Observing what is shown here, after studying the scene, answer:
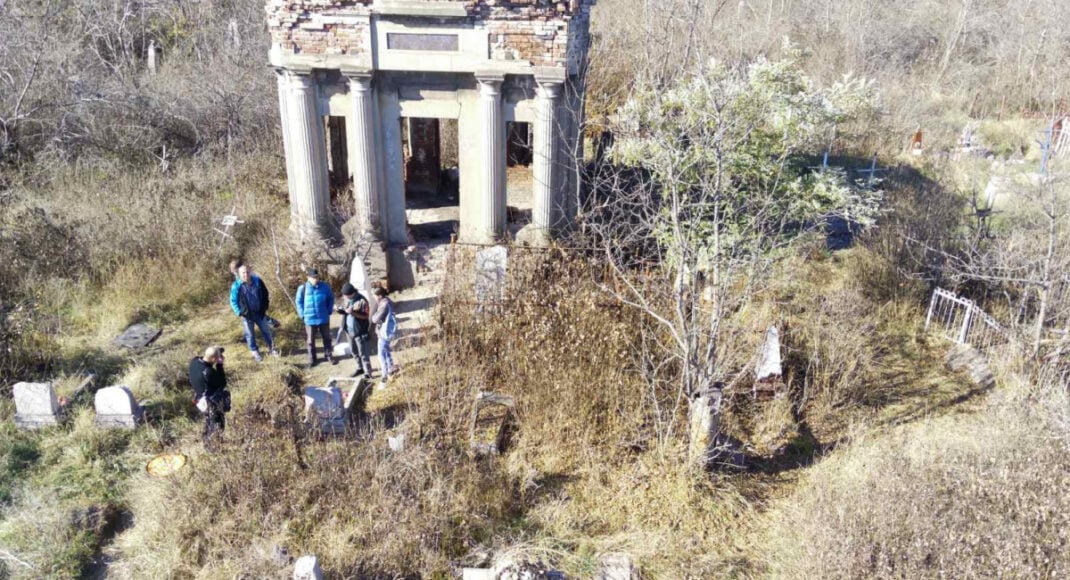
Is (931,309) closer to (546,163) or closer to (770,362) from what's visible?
(770,362)

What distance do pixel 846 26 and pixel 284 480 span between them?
2701cm

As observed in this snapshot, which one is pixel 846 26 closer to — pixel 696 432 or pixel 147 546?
pixel 696 432

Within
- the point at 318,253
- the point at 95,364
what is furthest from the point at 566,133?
the point at 95,364

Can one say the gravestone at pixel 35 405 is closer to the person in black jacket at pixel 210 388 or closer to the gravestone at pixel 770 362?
the person in black jacket at pixel 210 388

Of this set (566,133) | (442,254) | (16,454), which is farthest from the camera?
(442,254)

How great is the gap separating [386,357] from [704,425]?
388 centimetres

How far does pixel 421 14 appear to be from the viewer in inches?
381

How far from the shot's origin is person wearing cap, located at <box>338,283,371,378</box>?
28.5ft

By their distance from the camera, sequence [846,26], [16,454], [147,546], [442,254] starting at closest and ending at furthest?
[147,546]
[16,454]
[442,254]
[846,26]

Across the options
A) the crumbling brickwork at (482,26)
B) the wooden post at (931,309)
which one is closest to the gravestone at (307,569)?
the crumbling brickwork at (482,26)

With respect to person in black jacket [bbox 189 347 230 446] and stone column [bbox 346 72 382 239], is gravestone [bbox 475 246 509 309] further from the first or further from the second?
person in black jacket [bbox 189 347 230 446]

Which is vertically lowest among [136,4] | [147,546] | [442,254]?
[147,546]

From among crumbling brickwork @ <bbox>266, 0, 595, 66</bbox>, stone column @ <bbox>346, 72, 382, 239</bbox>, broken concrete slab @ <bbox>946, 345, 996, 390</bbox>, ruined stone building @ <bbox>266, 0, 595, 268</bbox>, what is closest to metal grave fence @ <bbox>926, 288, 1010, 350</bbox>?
broken concrete slab @ <bbox>946, 345, 996, 390</bbox>

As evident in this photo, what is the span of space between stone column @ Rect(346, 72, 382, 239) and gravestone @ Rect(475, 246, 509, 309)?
1932 millimetres
